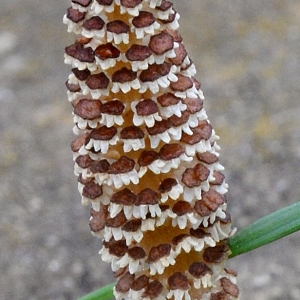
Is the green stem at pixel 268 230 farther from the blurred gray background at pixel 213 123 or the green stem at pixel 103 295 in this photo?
the blurred gray background at pixel 213 123

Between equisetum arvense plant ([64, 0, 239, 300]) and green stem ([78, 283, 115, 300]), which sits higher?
equisetum arvense plant ([64, 0, 239, 300])

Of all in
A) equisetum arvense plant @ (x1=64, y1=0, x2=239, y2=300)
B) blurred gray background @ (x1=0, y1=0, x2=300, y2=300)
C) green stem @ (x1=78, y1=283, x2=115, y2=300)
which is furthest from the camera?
blurred gray background @ (x1=0, y1=0, x2=300, y2=300)

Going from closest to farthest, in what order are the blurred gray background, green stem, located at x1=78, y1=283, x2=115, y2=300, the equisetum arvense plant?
the equisetum arvense plant < green stem, located at x1=78, y1=283, x2=115, y2=300 < the blurred gray background

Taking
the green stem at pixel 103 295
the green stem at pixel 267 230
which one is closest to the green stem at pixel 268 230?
the green stem at pixel 267 230

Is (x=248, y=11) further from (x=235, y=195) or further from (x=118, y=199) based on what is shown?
(x=118, y=199)

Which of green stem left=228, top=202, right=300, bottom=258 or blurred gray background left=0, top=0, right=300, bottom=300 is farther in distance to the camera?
blurred gray background left=0, top=0, right=300, bottom=300

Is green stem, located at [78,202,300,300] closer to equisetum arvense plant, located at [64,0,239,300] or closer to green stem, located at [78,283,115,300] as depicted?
equisetum arvense plant, located at [64,0,239,300]

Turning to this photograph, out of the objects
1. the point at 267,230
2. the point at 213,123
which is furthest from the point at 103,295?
the point at 213,123

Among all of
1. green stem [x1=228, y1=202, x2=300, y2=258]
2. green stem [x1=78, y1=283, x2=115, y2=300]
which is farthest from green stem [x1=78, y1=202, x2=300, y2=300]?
green stem [x1=78, y1=283, x2=115, y2=300]

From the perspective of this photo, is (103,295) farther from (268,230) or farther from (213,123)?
(213,123)
